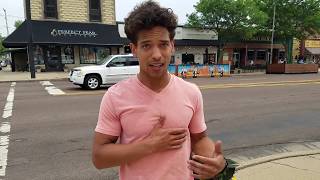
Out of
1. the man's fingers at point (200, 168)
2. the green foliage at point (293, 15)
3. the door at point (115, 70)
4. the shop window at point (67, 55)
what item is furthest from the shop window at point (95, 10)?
the man's fingers at point (200, 168)

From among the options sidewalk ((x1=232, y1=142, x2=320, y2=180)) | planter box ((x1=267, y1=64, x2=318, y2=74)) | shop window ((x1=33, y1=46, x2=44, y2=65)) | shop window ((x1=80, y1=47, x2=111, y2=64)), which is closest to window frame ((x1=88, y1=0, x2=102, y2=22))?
shop window ((x1=80, y1=47, x2=111, y2=64))

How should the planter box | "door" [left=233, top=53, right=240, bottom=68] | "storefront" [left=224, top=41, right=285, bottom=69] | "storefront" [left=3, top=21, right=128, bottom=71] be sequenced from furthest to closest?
1. "door" [left=233, top=53, right=240, bottom=68]
2. "storefront" [left=224, top=41, right=285, bottom=69]
3. the planter box
4. "storefront" [left=3, top=21, right=128, bottom=71]

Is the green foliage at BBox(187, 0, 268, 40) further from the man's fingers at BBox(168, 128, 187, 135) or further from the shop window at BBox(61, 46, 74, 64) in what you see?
the man's fingers at BBox(168, 128, 187, 135)

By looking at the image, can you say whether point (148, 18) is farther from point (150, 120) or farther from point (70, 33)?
point (70, 33)

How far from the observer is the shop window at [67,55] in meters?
31.4

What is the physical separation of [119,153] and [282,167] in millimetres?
4038

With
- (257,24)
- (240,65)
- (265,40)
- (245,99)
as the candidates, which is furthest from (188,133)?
(265,40)

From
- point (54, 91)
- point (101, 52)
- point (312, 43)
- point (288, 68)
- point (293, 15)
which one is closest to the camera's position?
point (54, 91)

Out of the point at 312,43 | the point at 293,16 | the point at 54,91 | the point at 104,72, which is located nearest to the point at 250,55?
the point at 293,16

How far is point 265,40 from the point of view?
4428 centimetres

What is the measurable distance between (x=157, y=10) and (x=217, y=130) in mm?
6461

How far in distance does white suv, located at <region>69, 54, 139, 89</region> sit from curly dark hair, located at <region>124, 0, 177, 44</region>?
1502cm

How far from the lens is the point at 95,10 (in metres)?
32.0

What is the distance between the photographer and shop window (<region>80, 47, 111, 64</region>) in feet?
106
